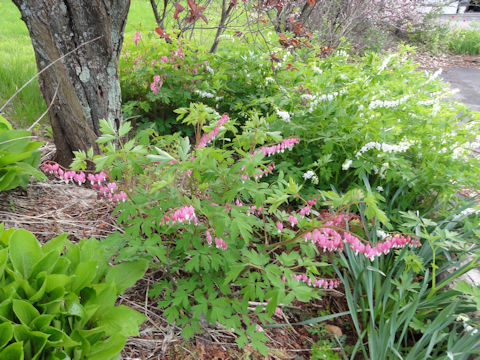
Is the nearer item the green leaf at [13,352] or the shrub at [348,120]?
the green leaf at [13,352]

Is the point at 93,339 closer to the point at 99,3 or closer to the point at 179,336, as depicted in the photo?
the point at 179,336

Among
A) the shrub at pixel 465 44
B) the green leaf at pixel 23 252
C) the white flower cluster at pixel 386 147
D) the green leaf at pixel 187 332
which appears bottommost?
the green leaf at pixel 187 332

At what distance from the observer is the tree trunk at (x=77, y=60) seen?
2254mm

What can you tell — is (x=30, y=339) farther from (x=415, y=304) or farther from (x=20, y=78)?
(x=20, y=78)

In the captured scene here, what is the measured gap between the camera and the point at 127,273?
164 centimetres

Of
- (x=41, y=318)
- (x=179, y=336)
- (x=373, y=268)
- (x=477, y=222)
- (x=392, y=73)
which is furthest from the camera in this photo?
(x=392, y=73)

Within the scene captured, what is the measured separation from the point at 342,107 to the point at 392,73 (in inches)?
60.3

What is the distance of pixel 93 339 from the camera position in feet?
4.42

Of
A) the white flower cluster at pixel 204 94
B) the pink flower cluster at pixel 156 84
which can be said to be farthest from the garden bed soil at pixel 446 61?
the pink flower cluster at pixel 156 84

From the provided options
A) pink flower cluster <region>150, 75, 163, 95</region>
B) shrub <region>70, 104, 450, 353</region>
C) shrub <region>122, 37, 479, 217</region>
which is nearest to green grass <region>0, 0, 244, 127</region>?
shrub <region>122, 37, 479, 217</region>

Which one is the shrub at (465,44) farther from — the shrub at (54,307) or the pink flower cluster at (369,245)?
the shrub at (54,307)

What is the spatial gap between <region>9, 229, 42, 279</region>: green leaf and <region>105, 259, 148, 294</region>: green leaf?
336 millimetres

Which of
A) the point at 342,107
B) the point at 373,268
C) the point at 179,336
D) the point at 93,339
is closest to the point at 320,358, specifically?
the point at 373,268

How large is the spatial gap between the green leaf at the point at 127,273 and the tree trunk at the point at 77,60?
1.23 meters
